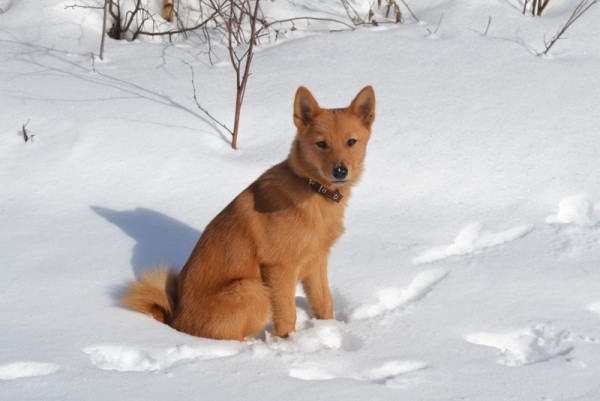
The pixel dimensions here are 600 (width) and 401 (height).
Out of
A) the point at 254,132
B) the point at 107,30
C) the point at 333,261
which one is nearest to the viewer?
the point at 333,261

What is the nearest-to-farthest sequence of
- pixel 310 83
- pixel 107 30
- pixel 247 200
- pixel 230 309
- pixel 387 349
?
pixel 387 349
pixel 230 309
pixel 247 200
pixel 310 83
pixel 107 30

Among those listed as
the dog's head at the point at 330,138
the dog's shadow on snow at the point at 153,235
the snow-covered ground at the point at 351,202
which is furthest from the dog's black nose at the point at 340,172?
the dog's shadow on snow at the point at 153,235

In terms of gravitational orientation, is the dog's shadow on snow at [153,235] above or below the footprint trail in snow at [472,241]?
below

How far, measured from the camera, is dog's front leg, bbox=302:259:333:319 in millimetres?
3836

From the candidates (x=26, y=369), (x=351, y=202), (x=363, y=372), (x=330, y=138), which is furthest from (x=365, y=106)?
(x=26, y=369)

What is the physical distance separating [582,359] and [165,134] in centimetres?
357

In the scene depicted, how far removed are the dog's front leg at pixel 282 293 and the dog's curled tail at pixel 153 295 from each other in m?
0.55

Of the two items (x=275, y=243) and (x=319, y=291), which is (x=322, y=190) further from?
(x=319, y=291)

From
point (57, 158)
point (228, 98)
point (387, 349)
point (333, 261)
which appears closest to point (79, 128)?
point (57, 158)

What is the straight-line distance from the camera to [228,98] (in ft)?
19.7

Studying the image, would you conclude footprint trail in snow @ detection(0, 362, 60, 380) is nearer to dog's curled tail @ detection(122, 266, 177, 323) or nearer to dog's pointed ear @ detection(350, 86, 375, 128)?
dog's curled tail @ detection(122, 266, 177, 323)

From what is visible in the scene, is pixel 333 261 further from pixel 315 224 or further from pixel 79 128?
pixel 79 128

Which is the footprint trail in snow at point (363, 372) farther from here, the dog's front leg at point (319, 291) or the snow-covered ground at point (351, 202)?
the dog's front leg at point (319, 291)

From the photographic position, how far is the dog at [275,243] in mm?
3590
